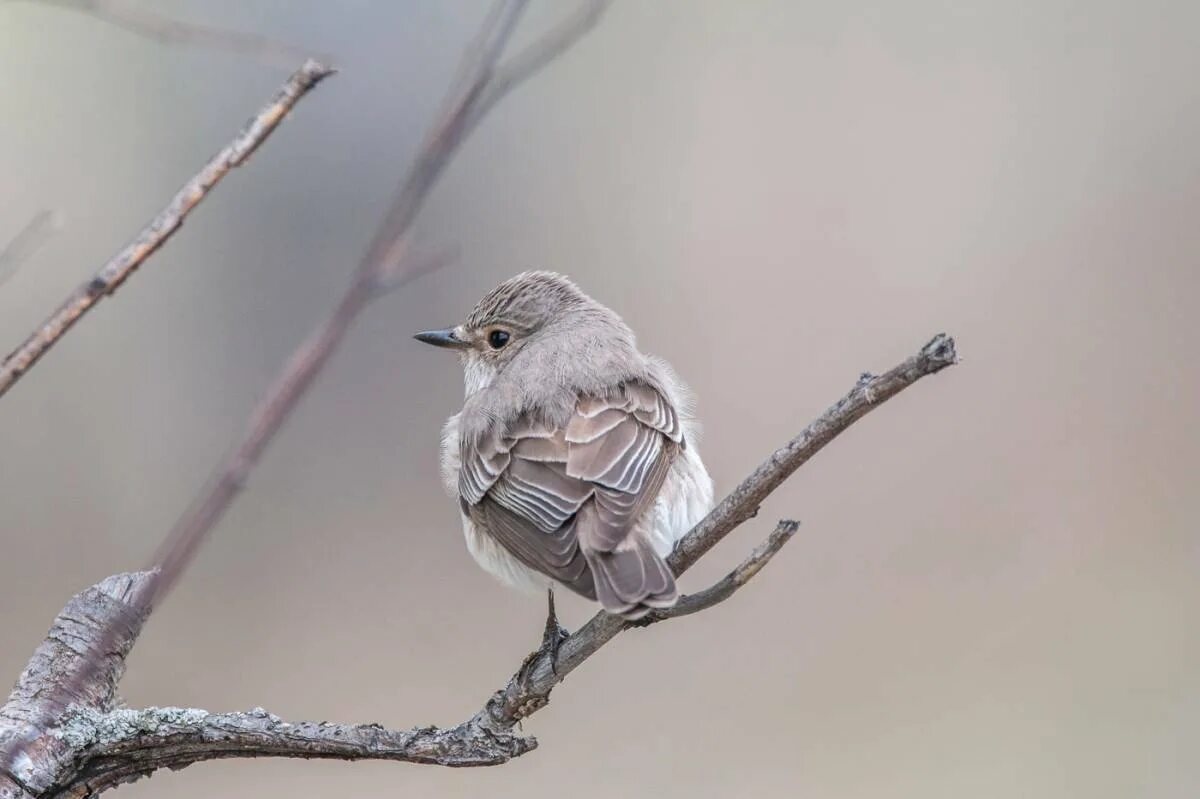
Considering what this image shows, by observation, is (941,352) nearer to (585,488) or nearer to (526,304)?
(585,488)

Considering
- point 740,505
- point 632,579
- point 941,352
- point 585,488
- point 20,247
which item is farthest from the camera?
point 585,488

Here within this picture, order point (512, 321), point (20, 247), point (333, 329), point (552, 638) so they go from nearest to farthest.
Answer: point (333, 329), point (20, 247), point (552, 638), point (512, 321)

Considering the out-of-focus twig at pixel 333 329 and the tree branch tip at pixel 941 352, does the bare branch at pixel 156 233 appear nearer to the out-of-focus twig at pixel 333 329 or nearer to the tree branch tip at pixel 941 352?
the out-of-focus twig at pixel 333 329

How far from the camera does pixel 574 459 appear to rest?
3195 mm

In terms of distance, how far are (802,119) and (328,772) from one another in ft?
17.4

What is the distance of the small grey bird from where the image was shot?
286 cm

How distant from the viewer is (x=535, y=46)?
1.90m

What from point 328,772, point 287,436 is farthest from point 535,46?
point 287,436

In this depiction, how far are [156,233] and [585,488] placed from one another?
4.57ft

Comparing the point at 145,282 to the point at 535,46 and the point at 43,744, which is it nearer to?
the point at 43,744

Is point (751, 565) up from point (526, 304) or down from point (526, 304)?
down

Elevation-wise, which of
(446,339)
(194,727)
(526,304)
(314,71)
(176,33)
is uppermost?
(526,304)

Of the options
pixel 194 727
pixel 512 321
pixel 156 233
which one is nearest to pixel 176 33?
pixel 156 233

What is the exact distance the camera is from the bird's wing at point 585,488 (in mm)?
2746
